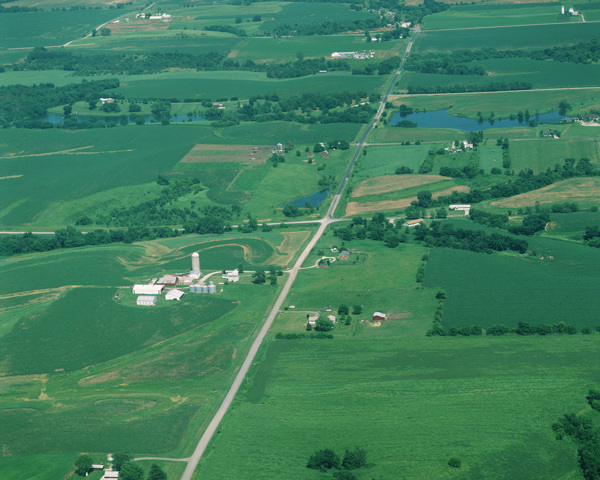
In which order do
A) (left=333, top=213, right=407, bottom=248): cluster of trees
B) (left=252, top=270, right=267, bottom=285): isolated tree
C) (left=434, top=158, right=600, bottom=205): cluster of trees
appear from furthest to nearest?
(left=434, top=158, right=600, bottom=205): cluster of trees → (left=333, top=213, right=407, bottom=248): cluster of trees → (left=252, top=270, right=267, bottom=285): isolated tree

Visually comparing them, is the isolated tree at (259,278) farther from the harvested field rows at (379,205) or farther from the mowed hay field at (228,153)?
the mowed hay field at (228,153)

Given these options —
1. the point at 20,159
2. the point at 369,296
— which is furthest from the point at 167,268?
the point at 20,159

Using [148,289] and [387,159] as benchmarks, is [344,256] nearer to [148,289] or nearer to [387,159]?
[148,289]

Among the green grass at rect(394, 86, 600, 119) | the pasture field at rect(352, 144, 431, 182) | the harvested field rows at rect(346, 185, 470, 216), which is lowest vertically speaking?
the harvested field rows at rect(346, 185, 470, 216)

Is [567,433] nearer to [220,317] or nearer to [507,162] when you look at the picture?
[220,317]

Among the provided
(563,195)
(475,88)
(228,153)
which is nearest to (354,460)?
(563,195)

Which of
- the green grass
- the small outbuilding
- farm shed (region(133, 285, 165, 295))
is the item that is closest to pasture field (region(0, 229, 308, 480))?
farm shed (region(133, 285, 165, 295))

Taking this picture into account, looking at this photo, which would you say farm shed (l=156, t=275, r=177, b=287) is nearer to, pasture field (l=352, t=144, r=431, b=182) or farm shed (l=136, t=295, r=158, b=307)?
farm shed (l=136, t=295, r=158, b=307)

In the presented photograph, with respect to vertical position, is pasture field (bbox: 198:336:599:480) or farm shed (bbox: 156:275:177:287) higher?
farm shed (bbox: 156:275:177:287)
